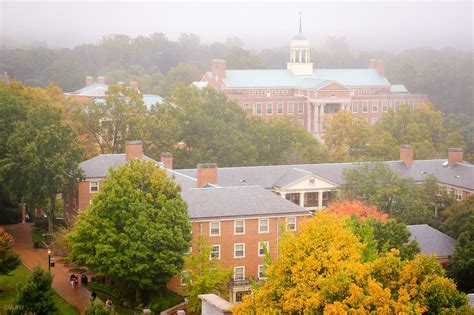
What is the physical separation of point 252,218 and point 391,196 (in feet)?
36.1

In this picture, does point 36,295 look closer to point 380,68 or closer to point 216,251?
point 216,251

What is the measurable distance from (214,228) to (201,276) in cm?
678

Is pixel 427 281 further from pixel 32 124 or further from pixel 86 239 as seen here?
pixel 32 124

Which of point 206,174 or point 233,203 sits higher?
point 206,174

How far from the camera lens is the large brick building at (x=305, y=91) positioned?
4594 inches

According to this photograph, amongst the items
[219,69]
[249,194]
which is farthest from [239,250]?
[219,69]

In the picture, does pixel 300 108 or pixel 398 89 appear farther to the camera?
pixel 398 89

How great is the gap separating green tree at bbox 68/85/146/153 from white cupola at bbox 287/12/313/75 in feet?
171

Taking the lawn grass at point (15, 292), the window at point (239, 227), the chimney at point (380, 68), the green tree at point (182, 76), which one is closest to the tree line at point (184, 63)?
the green tree at point (182, 76)

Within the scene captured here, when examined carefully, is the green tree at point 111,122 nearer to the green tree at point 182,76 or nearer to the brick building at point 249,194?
the brick building at point 249,194

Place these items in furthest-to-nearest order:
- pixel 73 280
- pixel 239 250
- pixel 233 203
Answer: pixel 233 203 < pixel 239 250 < pixel 73 280

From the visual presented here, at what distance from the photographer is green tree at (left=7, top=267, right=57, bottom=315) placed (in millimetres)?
38344

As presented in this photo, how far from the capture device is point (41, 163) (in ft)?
185

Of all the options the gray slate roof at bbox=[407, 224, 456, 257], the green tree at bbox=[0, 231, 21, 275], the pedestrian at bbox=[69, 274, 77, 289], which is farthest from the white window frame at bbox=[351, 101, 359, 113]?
the green tree at bbox=[0, 231, 21, 275]
